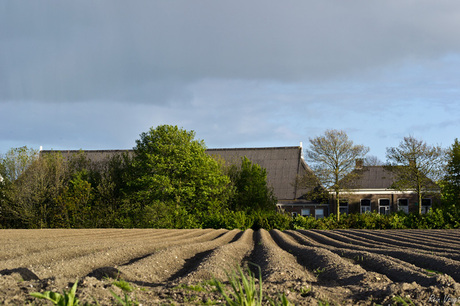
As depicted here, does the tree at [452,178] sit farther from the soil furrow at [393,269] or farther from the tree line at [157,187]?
the soil furrow at [393,269]

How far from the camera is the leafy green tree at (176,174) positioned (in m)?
31.9

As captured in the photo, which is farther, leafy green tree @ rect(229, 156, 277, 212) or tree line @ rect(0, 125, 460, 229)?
leafy green tree @ rect(229, 156, 277, 212)

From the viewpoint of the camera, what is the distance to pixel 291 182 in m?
42.6

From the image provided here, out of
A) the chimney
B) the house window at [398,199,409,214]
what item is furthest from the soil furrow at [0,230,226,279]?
the house window at [398,199,409,214]

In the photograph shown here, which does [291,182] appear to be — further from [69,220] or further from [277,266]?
[277,266]

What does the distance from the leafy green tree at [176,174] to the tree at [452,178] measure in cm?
1731

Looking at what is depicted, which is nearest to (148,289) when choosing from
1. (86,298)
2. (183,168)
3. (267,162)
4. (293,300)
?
(86,298)

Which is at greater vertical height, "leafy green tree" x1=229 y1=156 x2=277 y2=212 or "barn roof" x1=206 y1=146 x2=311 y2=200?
"barn roof" x1=206 y1=146 x2=311 y2=200

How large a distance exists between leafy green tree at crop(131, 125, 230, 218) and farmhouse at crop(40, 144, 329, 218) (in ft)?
21.9

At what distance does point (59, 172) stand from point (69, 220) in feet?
13.9

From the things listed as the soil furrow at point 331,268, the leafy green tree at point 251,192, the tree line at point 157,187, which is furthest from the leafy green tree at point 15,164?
the soil furrow at point 331,268

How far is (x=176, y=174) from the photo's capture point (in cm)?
3278

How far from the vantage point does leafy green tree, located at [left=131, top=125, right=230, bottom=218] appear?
31922 millimetres

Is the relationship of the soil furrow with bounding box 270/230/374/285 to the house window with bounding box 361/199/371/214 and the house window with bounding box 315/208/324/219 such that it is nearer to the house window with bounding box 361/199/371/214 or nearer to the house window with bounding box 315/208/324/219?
the house window with bounding box 315/208/324/219
